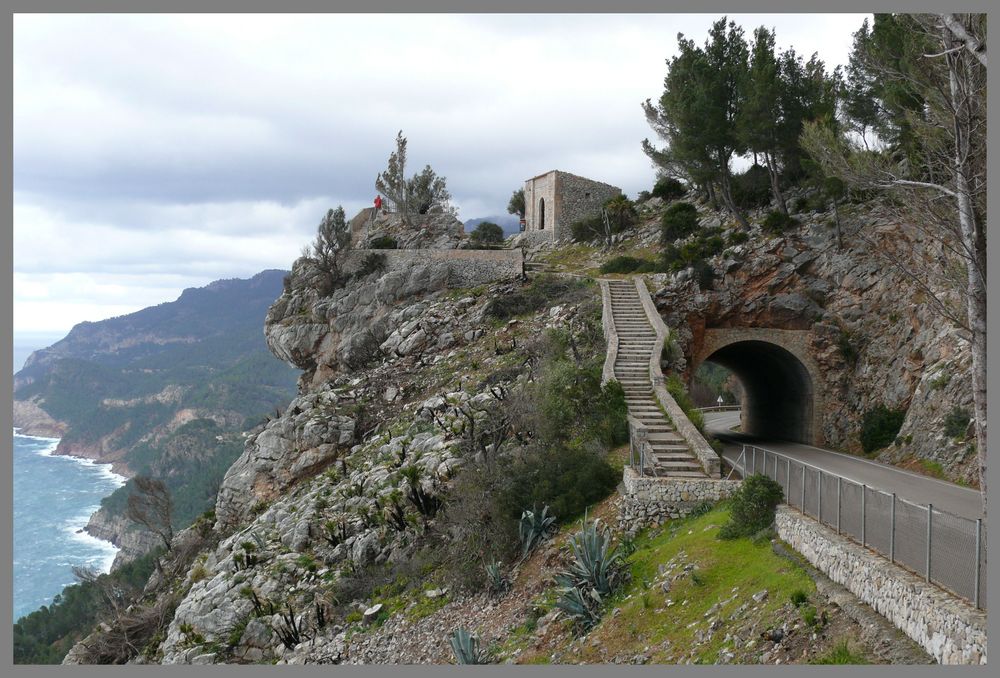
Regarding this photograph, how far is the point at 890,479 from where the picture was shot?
18.8m

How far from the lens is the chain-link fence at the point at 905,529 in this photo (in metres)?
7.18

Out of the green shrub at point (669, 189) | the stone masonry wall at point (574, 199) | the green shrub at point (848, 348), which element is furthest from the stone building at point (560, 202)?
the green shrub at point (848, 348)

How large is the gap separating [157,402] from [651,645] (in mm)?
189599

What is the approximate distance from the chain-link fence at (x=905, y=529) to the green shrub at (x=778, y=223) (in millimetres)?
21862

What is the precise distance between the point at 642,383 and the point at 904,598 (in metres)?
13.1

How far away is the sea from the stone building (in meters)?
58.0

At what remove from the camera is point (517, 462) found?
17.0 metres

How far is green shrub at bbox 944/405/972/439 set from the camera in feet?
65.4

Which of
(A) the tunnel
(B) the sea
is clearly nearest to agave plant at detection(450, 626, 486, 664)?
(A) the tunnel

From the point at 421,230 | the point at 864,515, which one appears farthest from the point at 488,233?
the point at 864,515

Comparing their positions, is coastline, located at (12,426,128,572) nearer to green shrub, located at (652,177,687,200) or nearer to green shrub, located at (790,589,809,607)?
green shrub, located at (652,177,687,200)

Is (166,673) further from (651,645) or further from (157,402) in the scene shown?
(157,402)

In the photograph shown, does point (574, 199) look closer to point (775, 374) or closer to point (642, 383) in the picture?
point (775, 374)

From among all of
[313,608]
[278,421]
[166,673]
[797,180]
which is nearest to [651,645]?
[166,673]
